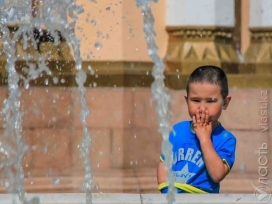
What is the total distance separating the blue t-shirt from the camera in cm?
367

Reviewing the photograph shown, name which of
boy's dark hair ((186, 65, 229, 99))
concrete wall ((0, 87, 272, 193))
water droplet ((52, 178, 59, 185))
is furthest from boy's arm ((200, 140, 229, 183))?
concrete wall ((0, 87, 272, 193))

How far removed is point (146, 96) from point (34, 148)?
994 mm

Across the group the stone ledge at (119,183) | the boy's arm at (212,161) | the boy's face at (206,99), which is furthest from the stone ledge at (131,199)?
the stone ledge at (119,183)

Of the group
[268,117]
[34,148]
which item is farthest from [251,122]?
[34,148]

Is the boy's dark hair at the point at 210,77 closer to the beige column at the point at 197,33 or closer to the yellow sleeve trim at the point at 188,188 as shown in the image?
the yellow sleeve trim at the point at 188,188

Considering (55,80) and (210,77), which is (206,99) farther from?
(55,80)

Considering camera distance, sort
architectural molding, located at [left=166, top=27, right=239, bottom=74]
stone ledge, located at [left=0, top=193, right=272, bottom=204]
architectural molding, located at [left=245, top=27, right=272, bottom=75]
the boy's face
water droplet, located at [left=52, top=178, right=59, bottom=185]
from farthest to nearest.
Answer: architectural molding, located at [left=245, top=27, right=272, bottom=75] < architectural molding, located at [left=166, top=27, right=239, bottom=74] < water droplet, located at [left=52, top=178, right=59, bottom=185] < the boy's face < stone ledge, located at [left=0, top=193, right=272, bottom=204]

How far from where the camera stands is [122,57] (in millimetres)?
7086

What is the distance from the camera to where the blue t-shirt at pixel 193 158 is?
12.0ft

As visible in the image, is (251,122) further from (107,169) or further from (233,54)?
(107,169)

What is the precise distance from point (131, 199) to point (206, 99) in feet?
2.48

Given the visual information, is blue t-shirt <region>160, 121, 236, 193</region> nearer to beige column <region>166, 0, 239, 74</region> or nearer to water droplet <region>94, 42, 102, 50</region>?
beige column <region>166, 0, 239, 74</region>

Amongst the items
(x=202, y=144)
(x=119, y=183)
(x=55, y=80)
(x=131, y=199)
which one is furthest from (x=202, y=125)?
(x=55, y=80)

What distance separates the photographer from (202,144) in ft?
11.8
